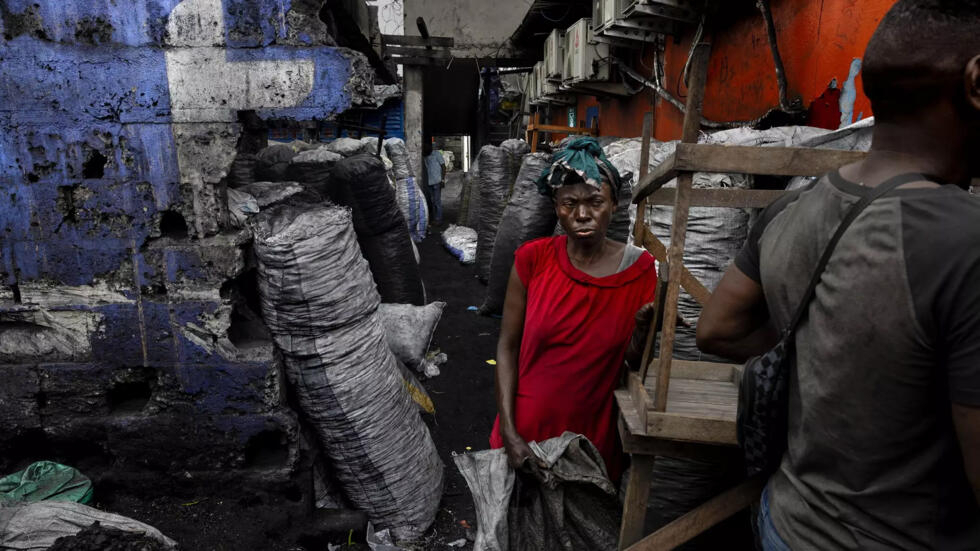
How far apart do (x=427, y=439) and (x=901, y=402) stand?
2373 millimetres

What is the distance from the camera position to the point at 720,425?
1.23 metres

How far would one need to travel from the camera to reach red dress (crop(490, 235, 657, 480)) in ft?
5.85

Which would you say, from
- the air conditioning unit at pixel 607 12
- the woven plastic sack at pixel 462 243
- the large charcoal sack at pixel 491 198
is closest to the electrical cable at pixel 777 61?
the air conditioning unit at pixel 607 12

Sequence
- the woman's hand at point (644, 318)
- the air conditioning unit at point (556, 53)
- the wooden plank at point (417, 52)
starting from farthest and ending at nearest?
the wooden plank at point (417, 52), the air conditioning unit at point (556, 53), the woman's hand at point (644, 318)

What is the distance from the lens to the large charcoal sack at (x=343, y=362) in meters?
2.52

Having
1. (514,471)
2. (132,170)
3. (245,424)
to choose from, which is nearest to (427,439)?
(245,424)

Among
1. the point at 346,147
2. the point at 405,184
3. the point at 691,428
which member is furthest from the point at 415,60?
the point at 691,428

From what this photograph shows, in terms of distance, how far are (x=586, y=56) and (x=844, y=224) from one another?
6282 mm

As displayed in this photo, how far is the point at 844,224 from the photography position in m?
0.85

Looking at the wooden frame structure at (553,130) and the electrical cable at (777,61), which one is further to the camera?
the wooden frame structure at (553,130)

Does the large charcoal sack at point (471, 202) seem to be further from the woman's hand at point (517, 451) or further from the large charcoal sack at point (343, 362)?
the woman's hand at point (517, 451)

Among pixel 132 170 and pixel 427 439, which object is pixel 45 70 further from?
pixel 427 439

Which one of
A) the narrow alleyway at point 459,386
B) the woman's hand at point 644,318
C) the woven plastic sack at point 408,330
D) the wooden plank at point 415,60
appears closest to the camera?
the woman's hand at point 644,318

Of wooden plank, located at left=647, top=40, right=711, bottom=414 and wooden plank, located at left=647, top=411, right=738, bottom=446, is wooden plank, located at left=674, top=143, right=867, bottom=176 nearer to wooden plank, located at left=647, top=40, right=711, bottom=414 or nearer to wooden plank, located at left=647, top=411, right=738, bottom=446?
wooden plank, located at left=647, top=40, right=711, bottom=414
